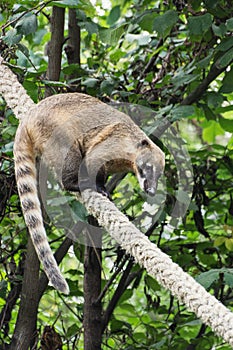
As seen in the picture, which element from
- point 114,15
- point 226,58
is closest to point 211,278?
point 226,58

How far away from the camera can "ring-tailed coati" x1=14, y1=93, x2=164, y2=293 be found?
3205mm

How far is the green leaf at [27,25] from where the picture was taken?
3297 millimetres

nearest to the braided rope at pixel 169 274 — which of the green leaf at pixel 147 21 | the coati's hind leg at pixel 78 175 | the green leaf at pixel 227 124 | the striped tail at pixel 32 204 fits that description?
the striped tail at pixel 32 204

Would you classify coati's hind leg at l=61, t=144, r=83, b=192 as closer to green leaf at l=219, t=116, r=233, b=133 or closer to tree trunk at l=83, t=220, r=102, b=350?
tree trunk at l=83, t=220, r=102, b=350

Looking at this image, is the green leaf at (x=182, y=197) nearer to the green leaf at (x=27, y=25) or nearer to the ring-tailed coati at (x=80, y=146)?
the ring-tailed coati at (x=80, y=146)

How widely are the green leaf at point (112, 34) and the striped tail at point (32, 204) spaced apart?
0.84 meters

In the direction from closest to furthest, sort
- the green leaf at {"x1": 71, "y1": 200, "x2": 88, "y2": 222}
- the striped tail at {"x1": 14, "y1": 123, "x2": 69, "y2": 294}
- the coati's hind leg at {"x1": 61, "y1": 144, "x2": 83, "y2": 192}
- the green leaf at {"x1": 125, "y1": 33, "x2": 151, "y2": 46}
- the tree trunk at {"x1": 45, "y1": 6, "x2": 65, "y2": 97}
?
the striped tail at {"x1": 14, "y1": 123, "x2": 69, "y2": 294} < the coati's hind leg at {"x1": 61, "y1": 144, "x2": 83, "y2": 192} < the green leaf at {"x1": 71, "y1": 200, "x2": 88, "y2": 222} < the tree trunk at {"x1": 45, "y1": 6, "x2": 65, "y2": 97} < the green leaf at {"x1": 125, "y1": 33, "x2": 151, "y2": 46}

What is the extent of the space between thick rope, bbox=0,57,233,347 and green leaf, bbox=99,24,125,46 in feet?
3.99

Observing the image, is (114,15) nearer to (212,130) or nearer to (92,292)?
(212,130)

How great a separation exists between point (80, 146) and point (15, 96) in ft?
1.79

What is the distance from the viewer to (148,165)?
3328mm

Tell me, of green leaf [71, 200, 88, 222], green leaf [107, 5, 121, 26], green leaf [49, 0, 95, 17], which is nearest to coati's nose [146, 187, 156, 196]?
green leaf [71, 200, 88, 222]

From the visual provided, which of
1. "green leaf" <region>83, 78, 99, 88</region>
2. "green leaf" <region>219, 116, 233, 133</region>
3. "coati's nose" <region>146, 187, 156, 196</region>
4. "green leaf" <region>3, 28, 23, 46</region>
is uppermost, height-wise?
"green leaf" <region>3, 28, 23, 46</region>

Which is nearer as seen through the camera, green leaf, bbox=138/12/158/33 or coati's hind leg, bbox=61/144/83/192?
coati's hind leg, bbox=61/144/83/192
